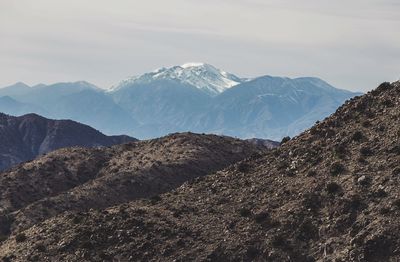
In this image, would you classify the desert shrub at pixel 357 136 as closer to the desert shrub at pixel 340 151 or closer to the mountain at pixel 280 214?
the mountain at pixel 280 214

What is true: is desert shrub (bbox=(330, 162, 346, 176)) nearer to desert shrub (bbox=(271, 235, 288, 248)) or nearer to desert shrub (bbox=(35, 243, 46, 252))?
desert shrub (bbox=(271, 235, 288, 248))

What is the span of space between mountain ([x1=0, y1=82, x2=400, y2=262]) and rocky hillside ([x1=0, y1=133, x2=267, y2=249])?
1113 inches

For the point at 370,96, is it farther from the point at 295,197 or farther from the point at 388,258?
the point at 388,258

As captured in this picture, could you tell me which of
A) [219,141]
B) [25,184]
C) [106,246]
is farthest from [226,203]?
[219,141]

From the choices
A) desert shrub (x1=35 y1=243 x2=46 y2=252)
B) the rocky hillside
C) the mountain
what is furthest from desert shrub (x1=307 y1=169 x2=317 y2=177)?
the rocky hillside

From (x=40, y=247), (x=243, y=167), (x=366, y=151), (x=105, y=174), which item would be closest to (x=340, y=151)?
(x=366, y=151)

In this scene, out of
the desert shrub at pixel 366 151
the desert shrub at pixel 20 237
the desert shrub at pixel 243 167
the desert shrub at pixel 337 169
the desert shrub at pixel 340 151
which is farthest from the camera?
the desert shrub at pixel 243 167

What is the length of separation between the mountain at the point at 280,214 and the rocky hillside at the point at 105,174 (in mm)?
28262

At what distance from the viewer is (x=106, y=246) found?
44312 millimetres

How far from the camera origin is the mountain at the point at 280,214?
39.0 meters

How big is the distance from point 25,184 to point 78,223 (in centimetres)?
4849

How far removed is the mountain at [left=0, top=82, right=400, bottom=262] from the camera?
39.0 metres

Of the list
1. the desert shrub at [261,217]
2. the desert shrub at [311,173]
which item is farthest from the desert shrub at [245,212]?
the desert shrub at [311,173]

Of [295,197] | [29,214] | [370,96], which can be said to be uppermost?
[370,96]
